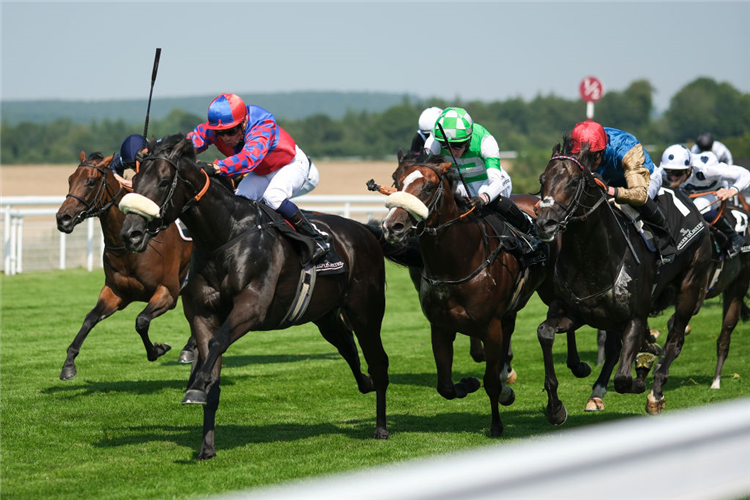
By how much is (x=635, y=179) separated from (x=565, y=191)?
69 centimetres

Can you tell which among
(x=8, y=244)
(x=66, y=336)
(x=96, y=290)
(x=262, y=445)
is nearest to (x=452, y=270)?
(x=262, y=445)

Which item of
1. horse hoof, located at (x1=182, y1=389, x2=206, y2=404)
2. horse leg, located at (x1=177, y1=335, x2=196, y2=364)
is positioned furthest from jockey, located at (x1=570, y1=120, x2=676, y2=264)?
horse leg, located at (x1=177, y1=335, x2=196, y2=364)

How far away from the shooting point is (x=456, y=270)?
5.92m

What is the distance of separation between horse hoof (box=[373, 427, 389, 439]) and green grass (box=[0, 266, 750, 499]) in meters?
0.06

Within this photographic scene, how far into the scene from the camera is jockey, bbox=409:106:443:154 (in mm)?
7754

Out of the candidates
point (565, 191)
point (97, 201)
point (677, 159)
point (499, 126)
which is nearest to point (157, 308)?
point (97, 201)

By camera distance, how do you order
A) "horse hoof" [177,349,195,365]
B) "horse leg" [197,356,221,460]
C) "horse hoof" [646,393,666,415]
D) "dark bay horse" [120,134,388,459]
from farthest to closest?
"horse hoof" [177,349,195,365] → "horse hoof" [646,393,666,415] → "horse leg" [197,356,221,460] → "dark bay horse" [120,134,388,459]

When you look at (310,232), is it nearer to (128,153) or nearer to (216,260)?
(216,260)

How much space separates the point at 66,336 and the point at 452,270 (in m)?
5.99

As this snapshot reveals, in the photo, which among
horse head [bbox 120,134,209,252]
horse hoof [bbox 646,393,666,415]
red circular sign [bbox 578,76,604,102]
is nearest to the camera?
horse head [bbox 120,134,209,252]

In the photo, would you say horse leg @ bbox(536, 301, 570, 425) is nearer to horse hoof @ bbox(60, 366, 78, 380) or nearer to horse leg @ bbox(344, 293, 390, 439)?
horse leg @ bbox(344, 293, 390, 439)

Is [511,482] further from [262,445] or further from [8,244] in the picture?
[8,244]

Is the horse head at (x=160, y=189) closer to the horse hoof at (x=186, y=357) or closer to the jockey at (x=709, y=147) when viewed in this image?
the horse hoof at (x=186, y=357)

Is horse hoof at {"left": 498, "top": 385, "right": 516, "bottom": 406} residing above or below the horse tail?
below
